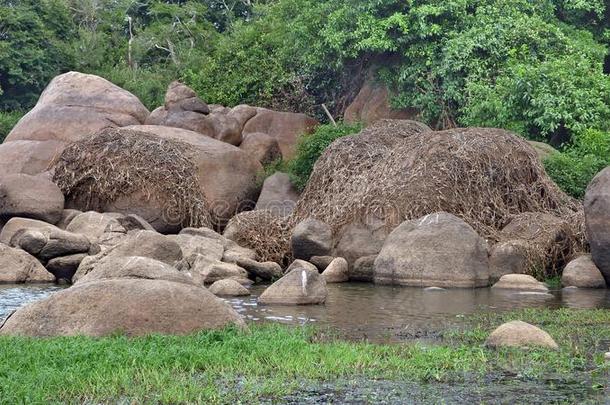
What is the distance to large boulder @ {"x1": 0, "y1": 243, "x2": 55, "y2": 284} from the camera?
21.0 meters

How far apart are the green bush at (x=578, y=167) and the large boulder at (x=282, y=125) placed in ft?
28.4

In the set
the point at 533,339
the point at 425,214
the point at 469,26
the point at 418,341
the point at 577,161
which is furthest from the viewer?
the point at 469,26

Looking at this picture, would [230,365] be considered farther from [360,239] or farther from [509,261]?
[360,239]

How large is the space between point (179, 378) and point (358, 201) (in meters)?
13.3

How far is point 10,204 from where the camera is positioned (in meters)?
24.1

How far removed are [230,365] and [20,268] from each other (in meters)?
11.4

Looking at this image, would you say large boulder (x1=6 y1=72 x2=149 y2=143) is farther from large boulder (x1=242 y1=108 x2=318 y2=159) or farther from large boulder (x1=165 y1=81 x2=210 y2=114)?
large boulder (x1=242 y1=108 x2=318 y2=159)

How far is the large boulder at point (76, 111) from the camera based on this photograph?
30812 millimetres

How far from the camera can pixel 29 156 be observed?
96.9 feet

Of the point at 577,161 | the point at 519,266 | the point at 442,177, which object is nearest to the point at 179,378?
the point at 519,266

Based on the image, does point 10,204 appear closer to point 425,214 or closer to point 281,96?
point 425,214

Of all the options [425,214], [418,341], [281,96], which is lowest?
[418,341]

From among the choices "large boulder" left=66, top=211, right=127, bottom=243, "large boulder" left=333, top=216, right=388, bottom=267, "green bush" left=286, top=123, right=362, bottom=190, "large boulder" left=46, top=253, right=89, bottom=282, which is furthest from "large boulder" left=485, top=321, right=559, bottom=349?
"green bush" left=286, top=123, right=362, bottom=190

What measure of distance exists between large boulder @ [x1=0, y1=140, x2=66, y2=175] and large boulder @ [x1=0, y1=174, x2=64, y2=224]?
4549 millimetres
